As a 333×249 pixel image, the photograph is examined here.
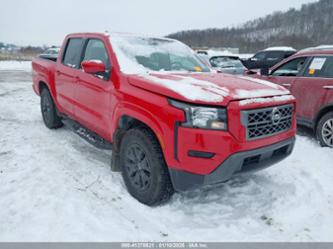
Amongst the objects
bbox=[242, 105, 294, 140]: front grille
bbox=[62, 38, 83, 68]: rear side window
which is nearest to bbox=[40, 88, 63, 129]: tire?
bbox=[62, 38, 83, 68]: rear side window

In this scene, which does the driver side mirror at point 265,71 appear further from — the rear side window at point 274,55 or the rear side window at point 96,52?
the rear side window at point 274,55

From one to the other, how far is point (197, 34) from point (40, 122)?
3779 inches

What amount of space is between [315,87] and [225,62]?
22.3 ft

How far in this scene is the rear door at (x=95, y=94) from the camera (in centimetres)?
368

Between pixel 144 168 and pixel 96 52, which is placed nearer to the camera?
pixel 144 168

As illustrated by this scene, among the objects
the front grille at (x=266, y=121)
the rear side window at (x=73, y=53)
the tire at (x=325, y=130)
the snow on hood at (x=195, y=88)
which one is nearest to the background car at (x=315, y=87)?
the tire at (x=325, y=130)

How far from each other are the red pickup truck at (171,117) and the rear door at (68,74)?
32cm

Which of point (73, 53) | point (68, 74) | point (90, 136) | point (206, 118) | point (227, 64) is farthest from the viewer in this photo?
point (227, 64)

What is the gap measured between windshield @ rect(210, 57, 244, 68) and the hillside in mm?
59895

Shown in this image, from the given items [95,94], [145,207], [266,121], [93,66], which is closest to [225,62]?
[95,94]

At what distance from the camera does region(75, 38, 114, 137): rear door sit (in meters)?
3.68

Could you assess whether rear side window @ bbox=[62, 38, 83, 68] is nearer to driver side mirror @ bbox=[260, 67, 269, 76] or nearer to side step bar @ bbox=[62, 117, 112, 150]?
side step bar @ bbox=[62, 117, 112, 150]

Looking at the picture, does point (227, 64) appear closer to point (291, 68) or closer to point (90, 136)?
point (291, 68)

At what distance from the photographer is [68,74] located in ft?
15.5
